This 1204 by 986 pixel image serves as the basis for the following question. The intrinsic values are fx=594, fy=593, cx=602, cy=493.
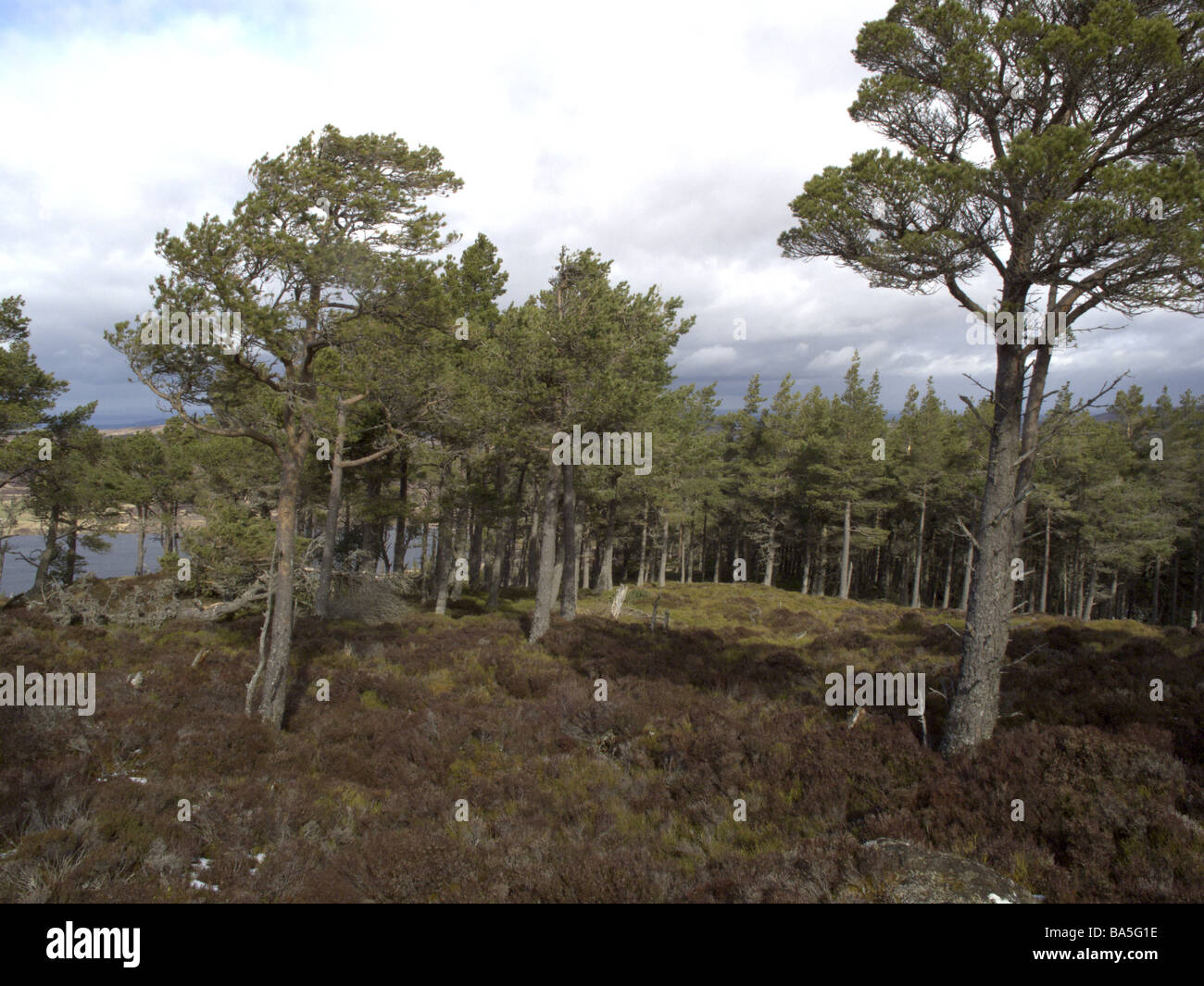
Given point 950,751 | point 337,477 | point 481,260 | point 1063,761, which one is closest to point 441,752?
point 950,751

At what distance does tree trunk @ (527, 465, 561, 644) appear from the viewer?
58.7 ft

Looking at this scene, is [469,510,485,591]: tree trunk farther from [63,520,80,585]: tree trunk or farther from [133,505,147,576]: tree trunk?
[63,520,80,585]: tree trunk

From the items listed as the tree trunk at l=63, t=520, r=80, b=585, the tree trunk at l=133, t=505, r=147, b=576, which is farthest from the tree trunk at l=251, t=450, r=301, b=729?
the tree trunk at l=133, t=505, r=147, b=576

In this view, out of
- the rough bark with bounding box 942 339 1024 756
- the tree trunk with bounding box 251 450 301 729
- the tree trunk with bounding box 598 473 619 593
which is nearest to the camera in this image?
the rough bark with bounding box 942 339 1024 756

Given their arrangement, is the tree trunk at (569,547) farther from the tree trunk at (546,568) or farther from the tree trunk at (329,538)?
the tree trunk at (329,538)

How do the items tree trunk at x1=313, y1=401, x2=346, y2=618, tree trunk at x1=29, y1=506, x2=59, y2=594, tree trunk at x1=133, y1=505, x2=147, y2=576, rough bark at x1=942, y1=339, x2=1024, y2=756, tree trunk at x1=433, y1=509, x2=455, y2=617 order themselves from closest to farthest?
rough bark at x1=942, y1=339, x2=1024, y2=756
tree trunk at x1=313, y1=401, x2=346, y2=618
tree trunk at x1=433, y1=509, x2=455, y2=617
tree trunk at x1=29, y1=506, x2=59, y2=594
tree trunk at x1=133, y1=505, x2=147, y2=576

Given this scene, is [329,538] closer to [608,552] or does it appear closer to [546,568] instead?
[546,568]

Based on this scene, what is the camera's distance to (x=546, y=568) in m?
18.2

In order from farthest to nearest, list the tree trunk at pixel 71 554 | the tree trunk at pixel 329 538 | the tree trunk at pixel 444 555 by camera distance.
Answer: the tree trunk at pixel 71 554 → the tree trunk at pixel 444 555 → the tree trunk at pixel 329 538

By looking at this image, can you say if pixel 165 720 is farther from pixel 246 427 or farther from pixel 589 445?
pixel 589 445

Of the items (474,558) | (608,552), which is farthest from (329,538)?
(608,552)

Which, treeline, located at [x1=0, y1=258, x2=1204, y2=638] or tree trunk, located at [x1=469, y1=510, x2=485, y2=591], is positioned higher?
treeline, located at [x1=0, y1=258, x2=1204, y2=638]

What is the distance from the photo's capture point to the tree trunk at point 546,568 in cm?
1789

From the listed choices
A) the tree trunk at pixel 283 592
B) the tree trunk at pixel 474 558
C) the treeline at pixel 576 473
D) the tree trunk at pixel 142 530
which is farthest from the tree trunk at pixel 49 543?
the tree trunk at pixel 283 592
